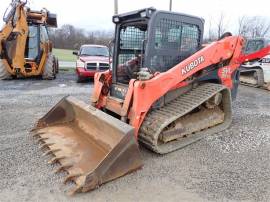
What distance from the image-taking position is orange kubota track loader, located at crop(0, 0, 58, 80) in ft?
37.8

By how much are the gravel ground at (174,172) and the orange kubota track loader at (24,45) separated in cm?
615

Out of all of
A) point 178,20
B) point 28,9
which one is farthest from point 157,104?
point 28,9

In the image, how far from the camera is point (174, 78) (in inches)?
181

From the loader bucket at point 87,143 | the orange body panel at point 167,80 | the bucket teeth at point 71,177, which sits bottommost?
the bucket teeth at point 71,177

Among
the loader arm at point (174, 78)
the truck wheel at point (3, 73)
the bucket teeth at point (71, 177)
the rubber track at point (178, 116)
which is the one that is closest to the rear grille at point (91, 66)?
the truck wheel at point (3, 73)

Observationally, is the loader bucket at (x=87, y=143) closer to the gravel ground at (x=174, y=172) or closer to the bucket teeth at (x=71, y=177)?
the bucket teeth at (x=71, y=177)

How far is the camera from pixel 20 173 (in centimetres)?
381

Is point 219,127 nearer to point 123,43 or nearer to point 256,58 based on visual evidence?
point 123,43

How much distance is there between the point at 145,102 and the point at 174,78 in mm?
624

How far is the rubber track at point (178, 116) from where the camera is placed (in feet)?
13.9

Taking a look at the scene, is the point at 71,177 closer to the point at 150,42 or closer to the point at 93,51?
the point at 150,42

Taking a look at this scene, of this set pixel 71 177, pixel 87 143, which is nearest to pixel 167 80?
pixel 87 143

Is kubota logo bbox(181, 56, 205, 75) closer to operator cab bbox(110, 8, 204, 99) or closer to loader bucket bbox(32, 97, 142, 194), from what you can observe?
operator cab bbox(110, 8, 204, 99)

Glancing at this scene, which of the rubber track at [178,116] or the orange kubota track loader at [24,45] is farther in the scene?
the orange kubota track loader at [24,45]
